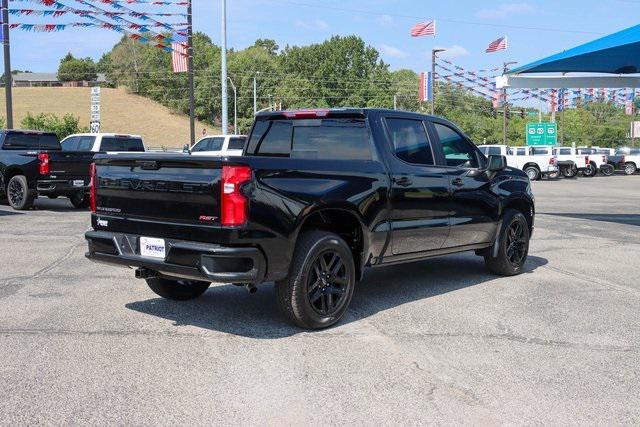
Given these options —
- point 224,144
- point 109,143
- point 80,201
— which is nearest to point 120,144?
point 109,143

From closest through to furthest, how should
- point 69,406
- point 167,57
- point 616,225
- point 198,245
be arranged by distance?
point 69,406 → point 198,245 → point 616,225 → point 167,57

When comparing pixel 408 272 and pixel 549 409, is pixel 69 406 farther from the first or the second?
pixel 408 272

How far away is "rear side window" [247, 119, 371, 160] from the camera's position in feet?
20.7

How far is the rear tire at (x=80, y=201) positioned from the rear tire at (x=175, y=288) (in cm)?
1053

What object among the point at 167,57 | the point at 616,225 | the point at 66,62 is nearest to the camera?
the point at 616,225

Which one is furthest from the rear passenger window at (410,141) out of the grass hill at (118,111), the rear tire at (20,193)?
the grass hill at (118,111)

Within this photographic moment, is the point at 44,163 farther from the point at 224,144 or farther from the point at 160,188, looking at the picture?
the point at 160,188

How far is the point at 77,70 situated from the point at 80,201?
152m

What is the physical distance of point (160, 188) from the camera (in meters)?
5.32

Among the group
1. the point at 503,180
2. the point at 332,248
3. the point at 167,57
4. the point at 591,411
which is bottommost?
the point at 591,411

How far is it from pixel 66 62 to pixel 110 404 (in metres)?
173

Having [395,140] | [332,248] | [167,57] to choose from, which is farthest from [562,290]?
[167,57]

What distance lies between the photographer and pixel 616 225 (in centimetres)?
1448

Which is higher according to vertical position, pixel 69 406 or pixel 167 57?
pixel 167 57
